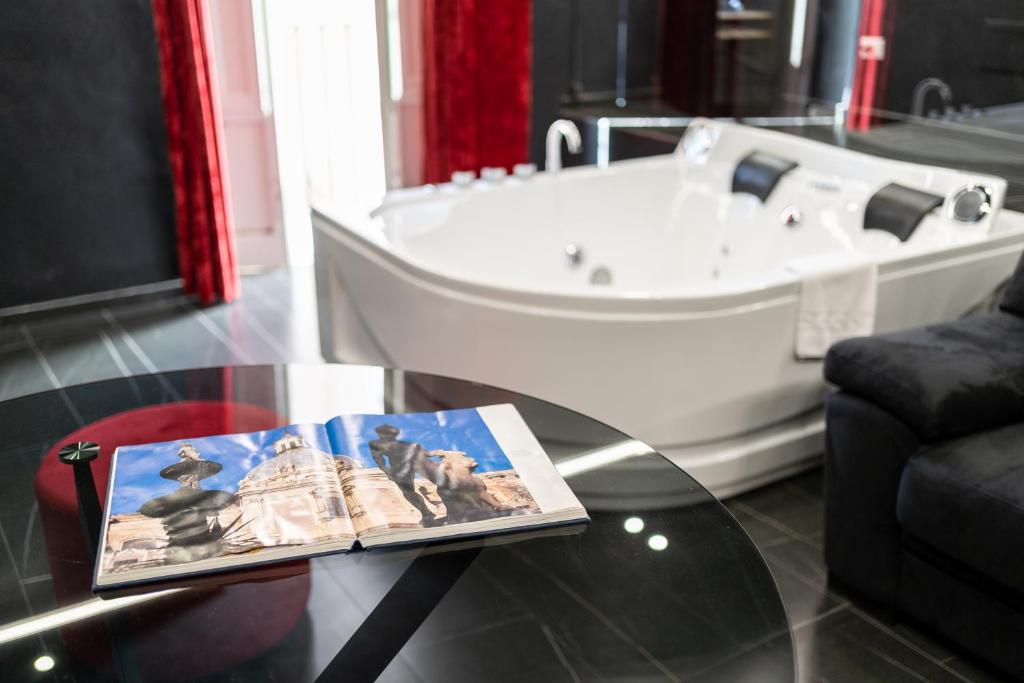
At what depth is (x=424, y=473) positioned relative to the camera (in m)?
1.29

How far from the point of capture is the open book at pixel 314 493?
114cm

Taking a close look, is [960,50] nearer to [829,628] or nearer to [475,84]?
[475,84]

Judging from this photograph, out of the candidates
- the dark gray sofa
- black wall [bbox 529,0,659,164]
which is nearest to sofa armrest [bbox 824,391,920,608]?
the dark gray sofa

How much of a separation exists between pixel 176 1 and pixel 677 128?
2021 millimetres

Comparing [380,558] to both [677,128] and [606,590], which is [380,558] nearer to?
[606,590]

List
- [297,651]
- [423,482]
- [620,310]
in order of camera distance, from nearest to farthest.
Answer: [297,651] → [423,482] → [620,310]

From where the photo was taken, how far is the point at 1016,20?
3225mm

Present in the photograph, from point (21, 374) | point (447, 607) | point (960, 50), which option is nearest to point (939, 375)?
point (447, 607)

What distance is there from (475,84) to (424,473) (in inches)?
142

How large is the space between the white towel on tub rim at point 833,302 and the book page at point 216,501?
1486 mm

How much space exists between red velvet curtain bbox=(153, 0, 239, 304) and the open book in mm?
2650

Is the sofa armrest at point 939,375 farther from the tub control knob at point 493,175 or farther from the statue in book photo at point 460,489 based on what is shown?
the tub control knob at point 493,175

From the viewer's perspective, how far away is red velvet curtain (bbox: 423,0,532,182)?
449 cm

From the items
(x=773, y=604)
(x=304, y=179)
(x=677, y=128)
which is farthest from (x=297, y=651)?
(x=304, y=179)
